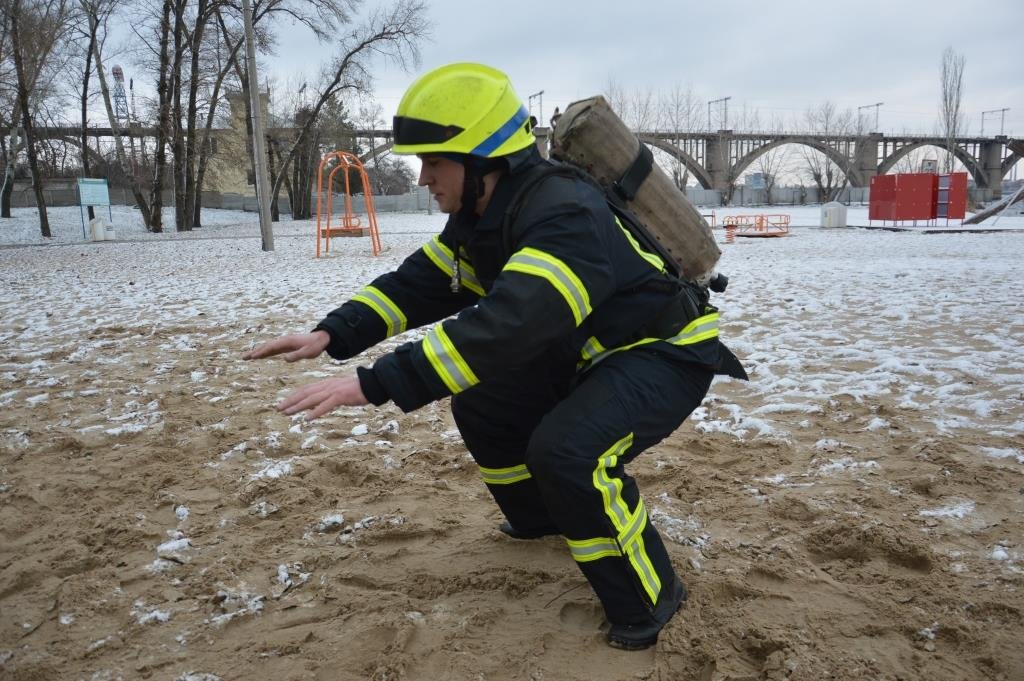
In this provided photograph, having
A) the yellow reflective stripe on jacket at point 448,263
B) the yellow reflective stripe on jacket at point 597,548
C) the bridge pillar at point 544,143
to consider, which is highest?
the bridge pillar at point 544,143

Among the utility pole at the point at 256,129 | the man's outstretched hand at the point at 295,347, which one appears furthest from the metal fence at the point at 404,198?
the man's outstretched hand at the point at 295,347

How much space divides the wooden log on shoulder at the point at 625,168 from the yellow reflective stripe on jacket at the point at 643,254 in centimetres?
33

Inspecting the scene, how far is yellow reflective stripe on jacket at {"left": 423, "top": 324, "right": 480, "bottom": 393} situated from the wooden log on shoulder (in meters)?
0.99

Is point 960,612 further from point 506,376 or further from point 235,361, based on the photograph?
point 235,361

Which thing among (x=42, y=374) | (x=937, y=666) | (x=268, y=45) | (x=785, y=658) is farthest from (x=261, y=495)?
(x=268, y=45)

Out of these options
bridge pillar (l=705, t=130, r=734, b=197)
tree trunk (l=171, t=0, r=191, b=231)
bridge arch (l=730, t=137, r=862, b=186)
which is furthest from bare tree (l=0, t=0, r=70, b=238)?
bridge arch (l=730, t=137, r=862, b=186)

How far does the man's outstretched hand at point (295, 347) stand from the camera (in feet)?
8.58

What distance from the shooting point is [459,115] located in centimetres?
228

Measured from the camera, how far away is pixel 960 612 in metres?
2.43

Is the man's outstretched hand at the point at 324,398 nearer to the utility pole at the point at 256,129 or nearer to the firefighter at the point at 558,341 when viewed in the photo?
the firefighter at the point at 558,341

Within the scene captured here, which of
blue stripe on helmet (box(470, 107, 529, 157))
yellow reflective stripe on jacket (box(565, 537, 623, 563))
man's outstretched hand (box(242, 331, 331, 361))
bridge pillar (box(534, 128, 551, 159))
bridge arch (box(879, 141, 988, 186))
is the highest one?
bridge arch (box(879, 141, 988, 186))

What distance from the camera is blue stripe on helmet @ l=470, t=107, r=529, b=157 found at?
7.61 feet

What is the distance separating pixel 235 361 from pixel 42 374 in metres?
1.35

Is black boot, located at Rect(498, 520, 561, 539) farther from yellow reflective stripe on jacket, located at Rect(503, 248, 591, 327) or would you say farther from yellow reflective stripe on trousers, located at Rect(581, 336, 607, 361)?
yellow reflective stripe on jacket, located at Rect(503, 248, 591, 327)
